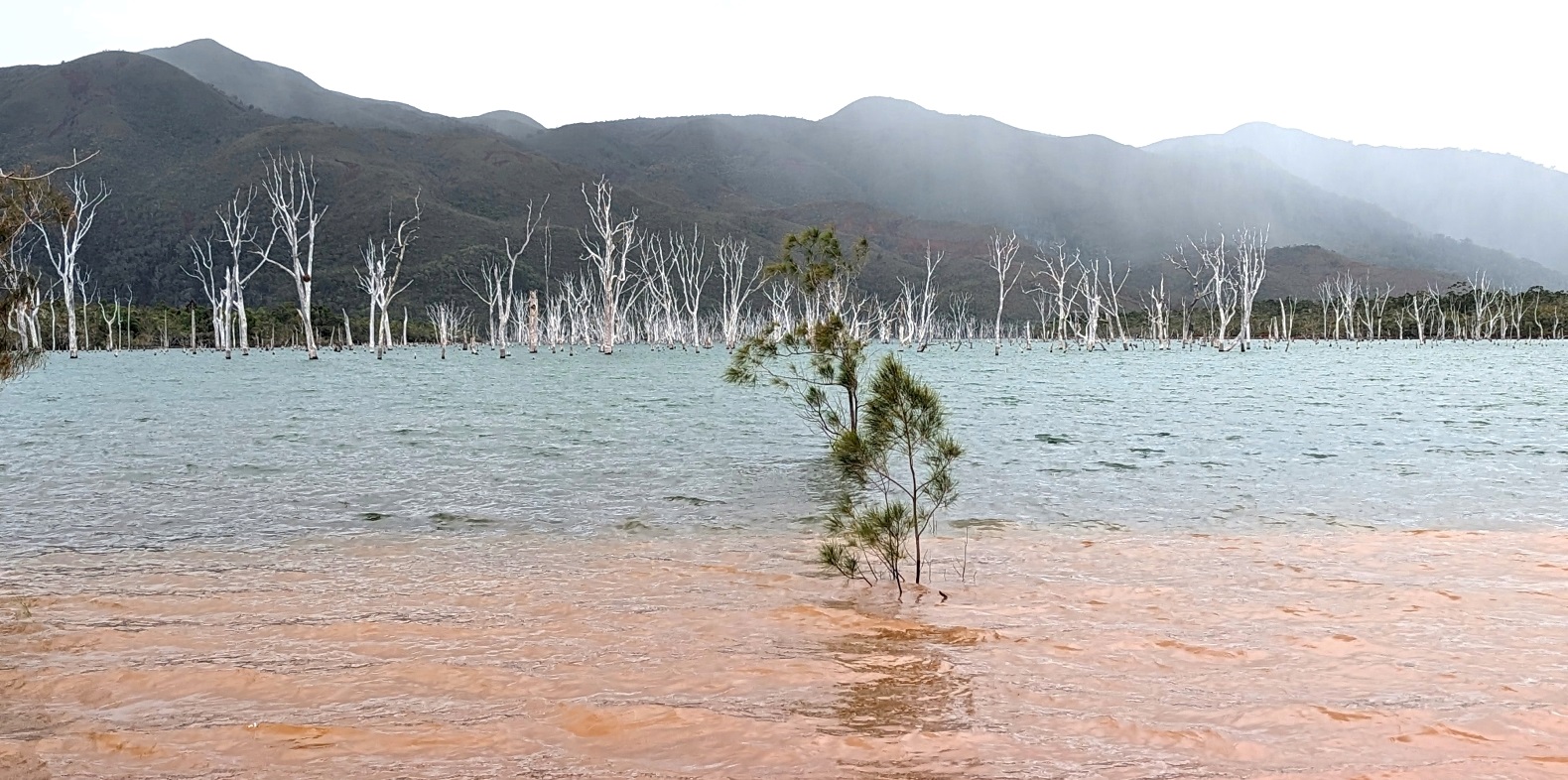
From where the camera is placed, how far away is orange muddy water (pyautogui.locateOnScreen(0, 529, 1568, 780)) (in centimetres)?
413

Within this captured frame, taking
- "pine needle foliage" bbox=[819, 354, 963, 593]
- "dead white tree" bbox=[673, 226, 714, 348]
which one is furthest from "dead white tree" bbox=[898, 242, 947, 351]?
"pine needle foliage" bbox=[819, 354, 963, 593]

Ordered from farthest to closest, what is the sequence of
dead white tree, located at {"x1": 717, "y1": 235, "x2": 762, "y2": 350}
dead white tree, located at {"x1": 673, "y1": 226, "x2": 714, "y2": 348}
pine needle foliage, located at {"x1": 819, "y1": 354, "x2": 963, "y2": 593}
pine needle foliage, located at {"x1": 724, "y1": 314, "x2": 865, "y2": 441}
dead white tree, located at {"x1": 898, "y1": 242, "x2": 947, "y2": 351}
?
dead white tree, located at {"x1": 717, "y1": 235, "x2": 762, "y2": 350} → dead white tree, located at {"x1": 898, "y1": 242, "x2": 947, "y2": 351} → dead white tree, located at {"x1": 673, "y1": 226, "x2": 714, "y2": 348} → pine needle foliage, located at {"x1": 724, "y1": 314, "x2": 865, "y2": 441} → pine needle foliage, located at {"x1": 819, "y1": 354, "x2": 963, "y2": 593}

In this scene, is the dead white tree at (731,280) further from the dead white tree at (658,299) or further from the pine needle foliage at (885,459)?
the pine needle foliage at (885,459)

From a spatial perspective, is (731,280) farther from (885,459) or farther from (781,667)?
(781,667)

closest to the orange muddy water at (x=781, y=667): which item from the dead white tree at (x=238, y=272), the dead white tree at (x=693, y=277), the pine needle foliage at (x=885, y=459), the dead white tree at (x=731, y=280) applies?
the pine needle foliage at (x=885, y=459)

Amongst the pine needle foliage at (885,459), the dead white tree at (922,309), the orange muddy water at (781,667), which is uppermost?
the dead white tree at (922,309)

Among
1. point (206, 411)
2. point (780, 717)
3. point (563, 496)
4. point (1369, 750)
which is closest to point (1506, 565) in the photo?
point (1369, 750)

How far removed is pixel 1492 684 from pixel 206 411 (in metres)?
30.6

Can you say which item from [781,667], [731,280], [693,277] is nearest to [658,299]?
[693,277]

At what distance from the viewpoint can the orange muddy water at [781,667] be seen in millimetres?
4133

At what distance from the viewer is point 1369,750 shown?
13.7 ft

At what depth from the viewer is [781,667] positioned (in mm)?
5520

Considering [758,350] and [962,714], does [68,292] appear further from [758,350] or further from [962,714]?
[962,714]

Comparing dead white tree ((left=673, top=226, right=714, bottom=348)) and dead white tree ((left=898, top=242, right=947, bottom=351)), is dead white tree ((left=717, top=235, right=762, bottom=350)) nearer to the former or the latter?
dead white tree ((left=673, top=226, right=714, bottom=348))
